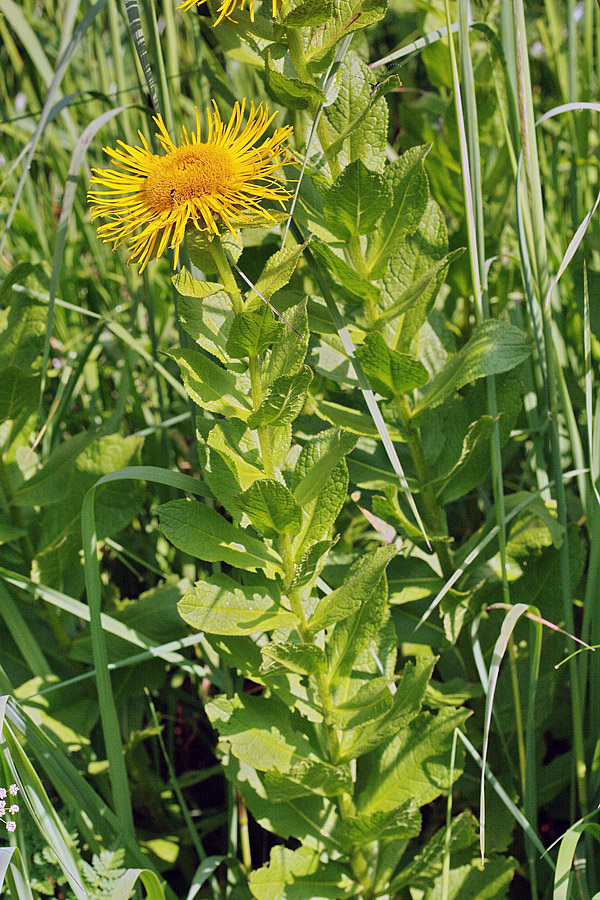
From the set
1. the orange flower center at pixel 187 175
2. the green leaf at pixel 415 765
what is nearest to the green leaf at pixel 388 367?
the orange flower center at pixel 187 175

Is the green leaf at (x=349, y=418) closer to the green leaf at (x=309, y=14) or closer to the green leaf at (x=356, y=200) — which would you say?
the green leaf at (x=356, y=200)

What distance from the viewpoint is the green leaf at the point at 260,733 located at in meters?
0.80

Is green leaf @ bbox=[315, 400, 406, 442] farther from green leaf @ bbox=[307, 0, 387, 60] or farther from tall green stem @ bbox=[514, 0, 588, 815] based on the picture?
green leaf @ bbox=[307, 0, 387, 60]

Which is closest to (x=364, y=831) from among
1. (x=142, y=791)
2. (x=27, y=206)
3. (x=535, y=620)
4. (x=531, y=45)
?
(x=535, y=620)

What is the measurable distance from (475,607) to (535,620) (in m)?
0.15

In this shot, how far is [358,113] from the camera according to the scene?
0.79 meters

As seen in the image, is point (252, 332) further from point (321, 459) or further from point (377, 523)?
point (377, 523)

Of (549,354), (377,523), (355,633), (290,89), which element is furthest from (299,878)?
(290,89)

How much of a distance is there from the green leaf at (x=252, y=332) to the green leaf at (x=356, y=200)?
157 mm

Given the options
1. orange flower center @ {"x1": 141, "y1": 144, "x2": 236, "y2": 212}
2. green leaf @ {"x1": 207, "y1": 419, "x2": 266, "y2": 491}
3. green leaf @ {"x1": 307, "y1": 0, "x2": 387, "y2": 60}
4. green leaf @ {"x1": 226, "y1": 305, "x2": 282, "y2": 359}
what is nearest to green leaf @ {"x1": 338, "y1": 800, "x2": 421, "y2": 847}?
green leaf @ {"x1": 207, "y1": 419, "x2": 266, "y2": 491}

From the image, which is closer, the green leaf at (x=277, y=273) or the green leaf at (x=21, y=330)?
the green leaf at (x=277, y=273)

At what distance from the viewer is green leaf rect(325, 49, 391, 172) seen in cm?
79

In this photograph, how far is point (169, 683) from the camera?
120 cm

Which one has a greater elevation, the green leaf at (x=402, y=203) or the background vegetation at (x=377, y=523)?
the green leaf at (x=402, y=203)
